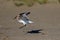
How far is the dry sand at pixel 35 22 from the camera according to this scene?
11156 millimetres

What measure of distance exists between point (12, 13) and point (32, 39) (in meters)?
4.46

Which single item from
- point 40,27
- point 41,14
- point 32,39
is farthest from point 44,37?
point 41,14

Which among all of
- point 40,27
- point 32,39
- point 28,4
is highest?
point 28,4

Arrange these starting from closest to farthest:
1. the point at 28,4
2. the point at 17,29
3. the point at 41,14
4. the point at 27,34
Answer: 1. the point at 27,34
2. the point at 17,29
3. the point at 41,14
4. the point at 28,4

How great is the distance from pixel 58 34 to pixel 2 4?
19.1 feet

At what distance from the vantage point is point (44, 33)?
37.6ft

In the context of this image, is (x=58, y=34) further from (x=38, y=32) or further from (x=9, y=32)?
(x=9, y=32)

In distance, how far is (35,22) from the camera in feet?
43.6

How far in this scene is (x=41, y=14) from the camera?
1463 cm

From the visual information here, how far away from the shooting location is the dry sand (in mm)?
11156

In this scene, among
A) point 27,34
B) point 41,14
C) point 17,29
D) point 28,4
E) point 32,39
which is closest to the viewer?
point 32,39

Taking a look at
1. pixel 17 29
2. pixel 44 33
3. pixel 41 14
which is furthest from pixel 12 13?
pixel 44 33

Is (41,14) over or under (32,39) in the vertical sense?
over

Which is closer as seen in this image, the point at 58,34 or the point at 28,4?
the point at 58,34
